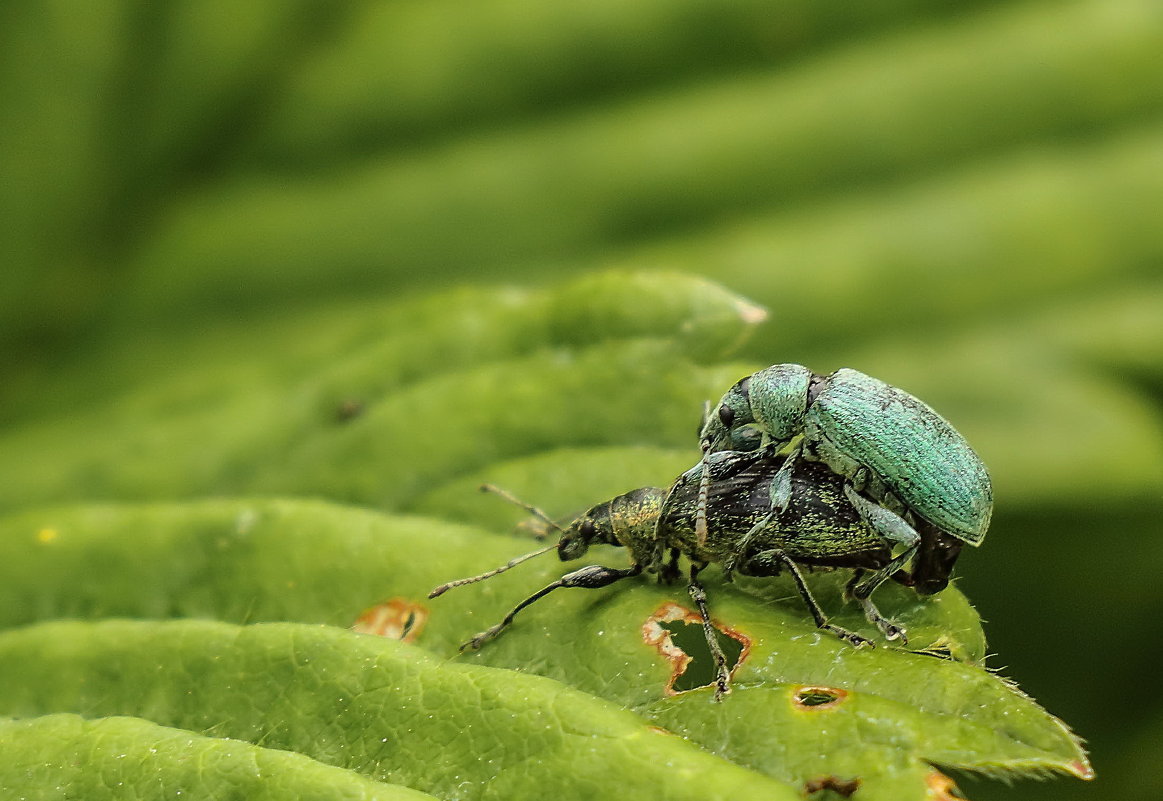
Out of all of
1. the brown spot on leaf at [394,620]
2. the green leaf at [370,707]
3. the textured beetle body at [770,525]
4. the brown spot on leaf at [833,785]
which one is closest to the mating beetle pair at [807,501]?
the textured beetle body at [770,525]

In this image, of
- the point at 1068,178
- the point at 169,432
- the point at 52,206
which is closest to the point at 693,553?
the point at 169,432

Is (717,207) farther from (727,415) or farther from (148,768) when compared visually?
(148,768)

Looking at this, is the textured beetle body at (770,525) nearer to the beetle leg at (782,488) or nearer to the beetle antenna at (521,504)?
the beetle leg at (782,488)

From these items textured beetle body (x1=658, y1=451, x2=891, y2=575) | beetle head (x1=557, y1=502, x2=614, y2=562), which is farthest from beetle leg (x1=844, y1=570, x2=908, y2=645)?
beetle head (x1=557, y1=502, x2=614, y2=562)

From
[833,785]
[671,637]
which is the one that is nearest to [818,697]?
[833,785]

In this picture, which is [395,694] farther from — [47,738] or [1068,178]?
[1068,178]
